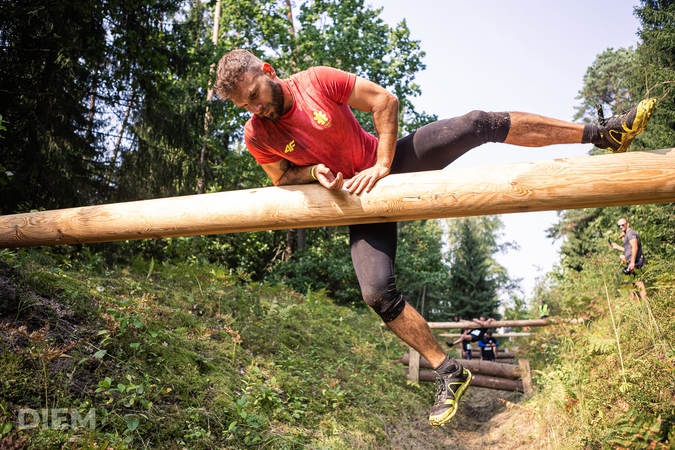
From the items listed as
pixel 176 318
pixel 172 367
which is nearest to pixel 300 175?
pixel 172 367

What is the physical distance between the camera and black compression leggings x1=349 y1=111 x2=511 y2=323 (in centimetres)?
309

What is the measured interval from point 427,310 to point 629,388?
30.6m

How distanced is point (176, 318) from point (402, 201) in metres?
3.41

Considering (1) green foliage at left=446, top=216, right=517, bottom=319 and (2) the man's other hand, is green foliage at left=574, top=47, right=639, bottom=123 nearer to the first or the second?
(1) green foliage at left=446, top=216, right=517, bottom=319

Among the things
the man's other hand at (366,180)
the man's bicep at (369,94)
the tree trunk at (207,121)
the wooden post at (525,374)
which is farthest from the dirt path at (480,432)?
the tree trunk at (207,121)

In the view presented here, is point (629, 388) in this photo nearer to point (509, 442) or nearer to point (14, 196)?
point (509, 442)

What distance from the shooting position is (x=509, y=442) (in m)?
6.97

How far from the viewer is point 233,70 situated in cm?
287

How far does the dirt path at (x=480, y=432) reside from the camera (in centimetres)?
657

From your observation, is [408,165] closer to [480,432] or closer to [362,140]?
[362,140]

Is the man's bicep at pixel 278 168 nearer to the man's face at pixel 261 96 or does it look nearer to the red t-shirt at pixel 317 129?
the red t-shirt at pixel 317 129

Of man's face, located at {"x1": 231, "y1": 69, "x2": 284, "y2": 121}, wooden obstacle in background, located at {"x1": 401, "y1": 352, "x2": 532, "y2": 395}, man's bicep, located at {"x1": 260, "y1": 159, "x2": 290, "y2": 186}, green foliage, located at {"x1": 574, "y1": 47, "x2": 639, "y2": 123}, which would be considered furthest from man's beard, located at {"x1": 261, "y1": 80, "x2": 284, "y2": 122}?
green foliage, located at {"x1": 574, "y1": 47, "x2": 639, "y2": 123}

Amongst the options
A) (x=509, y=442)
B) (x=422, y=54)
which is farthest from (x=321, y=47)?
(x=509, y=442)

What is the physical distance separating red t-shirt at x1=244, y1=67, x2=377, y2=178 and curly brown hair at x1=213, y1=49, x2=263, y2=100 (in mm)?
312
